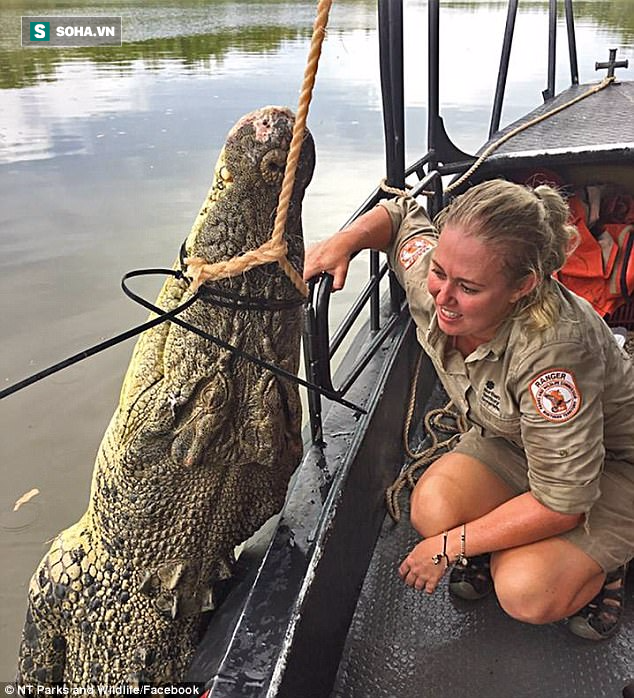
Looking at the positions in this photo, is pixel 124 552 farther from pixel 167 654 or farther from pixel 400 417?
pixel 400 417

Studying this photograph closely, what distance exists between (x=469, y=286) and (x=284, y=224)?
399 millimetres

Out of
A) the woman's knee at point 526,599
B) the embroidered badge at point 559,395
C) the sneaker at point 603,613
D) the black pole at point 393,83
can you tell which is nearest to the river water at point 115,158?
the black pole at point 393,83

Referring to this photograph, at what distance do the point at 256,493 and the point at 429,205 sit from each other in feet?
4.92

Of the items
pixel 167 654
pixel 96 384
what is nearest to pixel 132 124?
pixel 96 384

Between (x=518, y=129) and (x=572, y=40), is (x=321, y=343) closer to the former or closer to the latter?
(x=518, y=129)

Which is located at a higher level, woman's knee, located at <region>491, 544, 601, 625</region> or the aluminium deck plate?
the aluminium deck plate

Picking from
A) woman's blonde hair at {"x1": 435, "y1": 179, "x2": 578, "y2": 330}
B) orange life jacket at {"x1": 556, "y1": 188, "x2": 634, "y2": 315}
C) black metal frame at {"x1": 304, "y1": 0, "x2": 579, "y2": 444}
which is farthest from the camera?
orange life jacket at {"x1": 556, "y1": 188, "x2": 634, "y2": 315}

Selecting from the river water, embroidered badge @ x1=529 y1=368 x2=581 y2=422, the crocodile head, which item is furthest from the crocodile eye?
the river water

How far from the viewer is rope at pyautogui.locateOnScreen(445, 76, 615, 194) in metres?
2.52

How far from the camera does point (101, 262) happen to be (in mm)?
5742

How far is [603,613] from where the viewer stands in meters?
1.67

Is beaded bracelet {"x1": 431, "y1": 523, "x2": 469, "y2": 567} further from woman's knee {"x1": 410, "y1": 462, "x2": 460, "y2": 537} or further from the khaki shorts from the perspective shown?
the khaki shorts

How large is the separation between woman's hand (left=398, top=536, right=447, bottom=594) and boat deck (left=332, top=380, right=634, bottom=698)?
20cm

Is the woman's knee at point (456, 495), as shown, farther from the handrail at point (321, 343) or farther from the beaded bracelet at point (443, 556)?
the handrail at point (321, 343)
